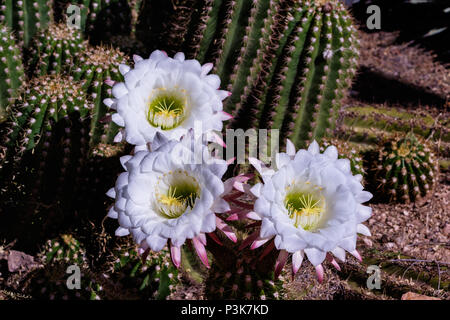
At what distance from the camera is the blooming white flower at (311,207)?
1.28m

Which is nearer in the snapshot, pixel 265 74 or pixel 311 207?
pixel 311 207

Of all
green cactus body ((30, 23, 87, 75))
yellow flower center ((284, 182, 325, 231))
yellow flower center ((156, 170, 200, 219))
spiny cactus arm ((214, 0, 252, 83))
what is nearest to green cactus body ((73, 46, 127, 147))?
green cactus body ((30, 23, 87, 75))

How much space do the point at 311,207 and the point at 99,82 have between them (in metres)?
1.20

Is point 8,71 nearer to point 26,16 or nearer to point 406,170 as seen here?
point 26,16

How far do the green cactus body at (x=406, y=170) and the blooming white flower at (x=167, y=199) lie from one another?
1474mm

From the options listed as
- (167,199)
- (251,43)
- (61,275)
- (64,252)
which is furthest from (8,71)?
(167,199)

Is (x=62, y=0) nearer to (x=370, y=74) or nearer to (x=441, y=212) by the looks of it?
Result: (x=370, y=74)

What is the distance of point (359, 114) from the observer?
298cm

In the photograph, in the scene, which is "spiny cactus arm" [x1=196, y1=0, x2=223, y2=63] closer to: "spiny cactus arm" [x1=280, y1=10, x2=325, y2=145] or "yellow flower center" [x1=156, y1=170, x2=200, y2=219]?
"spiny cactus arm" [x1=280, y1=10, x2=325, y2=145]

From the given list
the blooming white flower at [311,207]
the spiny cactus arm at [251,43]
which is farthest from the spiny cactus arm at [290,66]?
the blooming white flower at [311,207]

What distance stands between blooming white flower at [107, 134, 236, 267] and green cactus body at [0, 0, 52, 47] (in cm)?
157

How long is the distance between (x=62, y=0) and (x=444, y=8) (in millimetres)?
2948

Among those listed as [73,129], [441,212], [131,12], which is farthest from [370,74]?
[73,129]

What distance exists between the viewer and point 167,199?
1421mm
